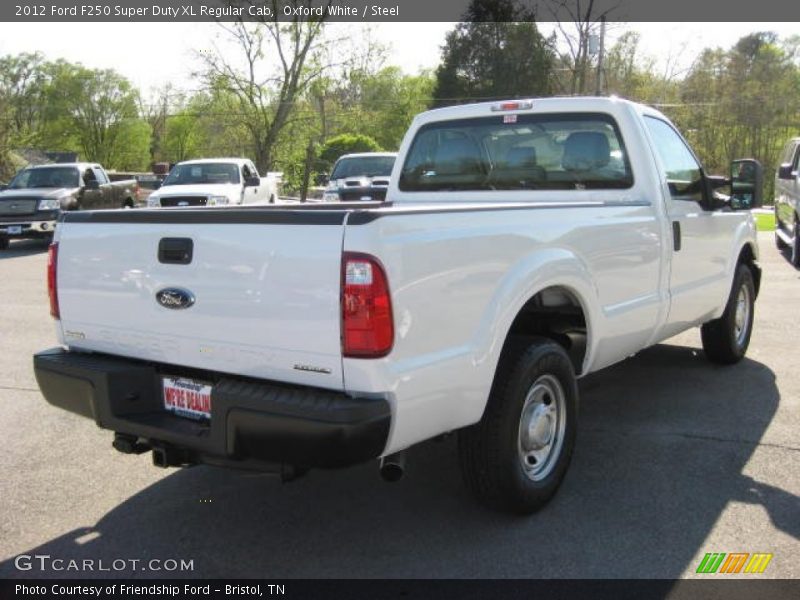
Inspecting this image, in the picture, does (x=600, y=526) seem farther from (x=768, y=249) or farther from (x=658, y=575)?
(x=768, y=249)

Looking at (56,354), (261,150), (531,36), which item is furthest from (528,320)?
(531,36)

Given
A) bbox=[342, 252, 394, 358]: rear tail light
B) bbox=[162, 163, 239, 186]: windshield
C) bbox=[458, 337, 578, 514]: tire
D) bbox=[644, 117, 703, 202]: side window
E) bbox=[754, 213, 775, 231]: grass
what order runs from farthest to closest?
1. bbox=[754, 213, 775, 231]: grass
2. bbox=[162, 163, 239, 186]: windshield
3. bbox=[644, 117, 703, 202]: side window
4. bbox=[458, 337, 578, 514]: tire
5. bbox=[342, 252, 394, 358]: rear tail light

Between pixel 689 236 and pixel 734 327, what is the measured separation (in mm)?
1520

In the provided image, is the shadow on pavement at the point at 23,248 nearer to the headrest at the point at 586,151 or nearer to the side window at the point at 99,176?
the side window at the point at 99,176

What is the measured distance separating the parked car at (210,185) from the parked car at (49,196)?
1.41 meters

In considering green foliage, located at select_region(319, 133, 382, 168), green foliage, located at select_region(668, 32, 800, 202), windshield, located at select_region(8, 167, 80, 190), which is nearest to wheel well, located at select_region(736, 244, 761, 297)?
windshield, located at select_region(8, 167, 80, 190)

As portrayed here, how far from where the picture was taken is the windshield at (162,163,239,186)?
17188 mm

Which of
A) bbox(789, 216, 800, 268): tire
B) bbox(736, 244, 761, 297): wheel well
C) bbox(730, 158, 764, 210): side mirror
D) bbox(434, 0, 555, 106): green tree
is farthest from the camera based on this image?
bbox(434, 0, 555, 106): green tree

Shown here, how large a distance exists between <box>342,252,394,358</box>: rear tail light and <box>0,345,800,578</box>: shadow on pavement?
40.4 inches

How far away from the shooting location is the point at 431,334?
9.21ft

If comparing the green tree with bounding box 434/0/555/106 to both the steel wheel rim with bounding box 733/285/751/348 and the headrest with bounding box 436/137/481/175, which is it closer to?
the steel wheel rim with bounding box 733/285/751/348

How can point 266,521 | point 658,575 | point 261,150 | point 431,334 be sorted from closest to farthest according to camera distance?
point 431,334 → point 658,575 → point 266,521 → point 261,150

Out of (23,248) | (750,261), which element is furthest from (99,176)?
(750,261)

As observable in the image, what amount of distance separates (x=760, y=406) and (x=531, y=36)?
48965 mm
